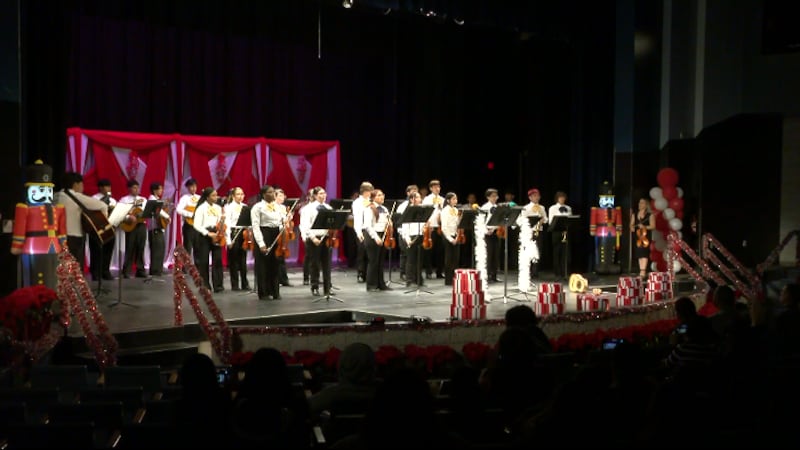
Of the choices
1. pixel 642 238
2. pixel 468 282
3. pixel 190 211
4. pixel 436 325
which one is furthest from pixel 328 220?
pixel 642 238

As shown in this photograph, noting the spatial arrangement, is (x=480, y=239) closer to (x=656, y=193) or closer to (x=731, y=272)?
(x=731, y=272)

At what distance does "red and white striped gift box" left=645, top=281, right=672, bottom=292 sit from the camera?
1301 centimetres

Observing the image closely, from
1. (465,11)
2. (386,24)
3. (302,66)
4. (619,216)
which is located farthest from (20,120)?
(619,216)

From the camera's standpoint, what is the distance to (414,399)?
390cm

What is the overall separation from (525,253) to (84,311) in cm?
752

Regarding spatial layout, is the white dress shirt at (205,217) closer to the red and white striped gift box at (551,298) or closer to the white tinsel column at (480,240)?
the white tinsel column at (480,240)

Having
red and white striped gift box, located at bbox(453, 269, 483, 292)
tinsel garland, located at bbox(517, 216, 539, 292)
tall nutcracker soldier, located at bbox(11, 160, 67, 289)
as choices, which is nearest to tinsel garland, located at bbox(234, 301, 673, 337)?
red and white striped gift box, located at bbox(453, 269, 483, 292)

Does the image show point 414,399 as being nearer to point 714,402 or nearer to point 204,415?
point 204,415

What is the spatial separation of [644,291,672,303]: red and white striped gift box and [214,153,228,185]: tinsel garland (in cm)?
886

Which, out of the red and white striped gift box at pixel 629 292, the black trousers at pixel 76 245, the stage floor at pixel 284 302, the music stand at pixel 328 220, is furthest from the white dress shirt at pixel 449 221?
the black trousers at pixel 76 245

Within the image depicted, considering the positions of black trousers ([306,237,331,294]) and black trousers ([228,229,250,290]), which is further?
black trousers ([228,229,250,290])

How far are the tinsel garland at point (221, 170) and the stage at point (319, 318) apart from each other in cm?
287

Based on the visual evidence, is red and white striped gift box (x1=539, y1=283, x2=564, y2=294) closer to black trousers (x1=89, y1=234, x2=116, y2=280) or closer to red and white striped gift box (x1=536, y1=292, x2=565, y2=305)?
red and white striped gift box (x1=536, y1=292, x2=565, y2=305)

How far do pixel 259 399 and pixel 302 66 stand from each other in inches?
608
